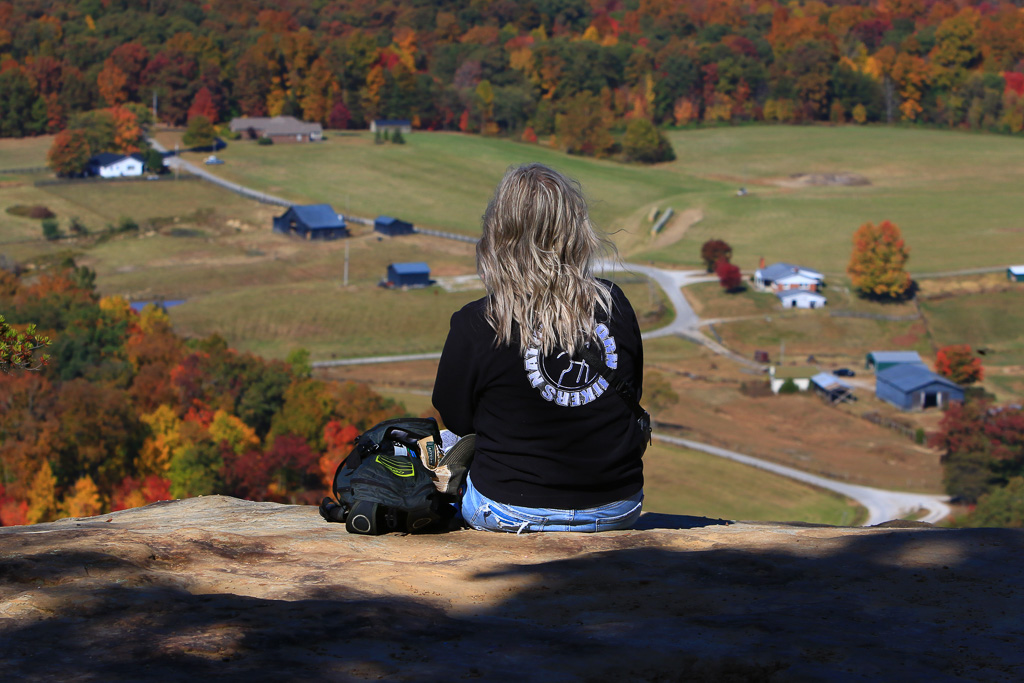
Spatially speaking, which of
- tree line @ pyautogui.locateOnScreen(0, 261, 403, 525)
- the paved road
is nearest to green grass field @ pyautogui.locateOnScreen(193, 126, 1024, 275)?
the paved road

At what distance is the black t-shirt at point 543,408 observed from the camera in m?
6.37

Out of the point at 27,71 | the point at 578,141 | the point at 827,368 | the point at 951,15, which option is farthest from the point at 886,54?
the point at 27,71

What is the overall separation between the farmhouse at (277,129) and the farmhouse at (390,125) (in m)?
9.49

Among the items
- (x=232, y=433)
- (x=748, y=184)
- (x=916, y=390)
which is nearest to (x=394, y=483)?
(x=232, y=433)

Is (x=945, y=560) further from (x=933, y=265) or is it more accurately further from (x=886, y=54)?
(x=886, y=54)

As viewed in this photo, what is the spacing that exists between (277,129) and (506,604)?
13339 centimetres

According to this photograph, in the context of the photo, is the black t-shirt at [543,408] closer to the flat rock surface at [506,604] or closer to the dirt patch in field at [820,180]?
the flat rock surface at [506,604]

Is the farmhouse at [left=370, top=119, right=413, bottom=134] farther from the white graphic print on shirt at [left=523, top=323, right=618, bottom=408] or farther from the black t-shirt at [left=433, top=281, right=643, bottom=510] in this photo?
the white graphic print on shirt at [left=523, top=323, right=618, bottom=408]

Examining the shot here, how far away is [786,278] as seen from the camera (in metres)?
80.0

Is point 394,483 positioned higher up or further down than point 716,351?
higher up

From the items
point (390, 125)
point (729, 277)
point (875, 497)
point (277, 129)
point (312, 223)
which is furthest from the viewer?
point (390, 125)

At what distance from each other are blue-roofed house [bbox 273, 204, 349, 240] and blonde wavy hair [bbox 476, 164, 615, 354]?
87066 millimetres

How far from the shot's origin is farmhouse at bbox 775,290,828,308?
78.3 meters

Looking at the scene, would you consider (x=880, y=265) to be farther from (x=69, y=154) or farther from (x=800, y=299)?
(x=69, y=154)
